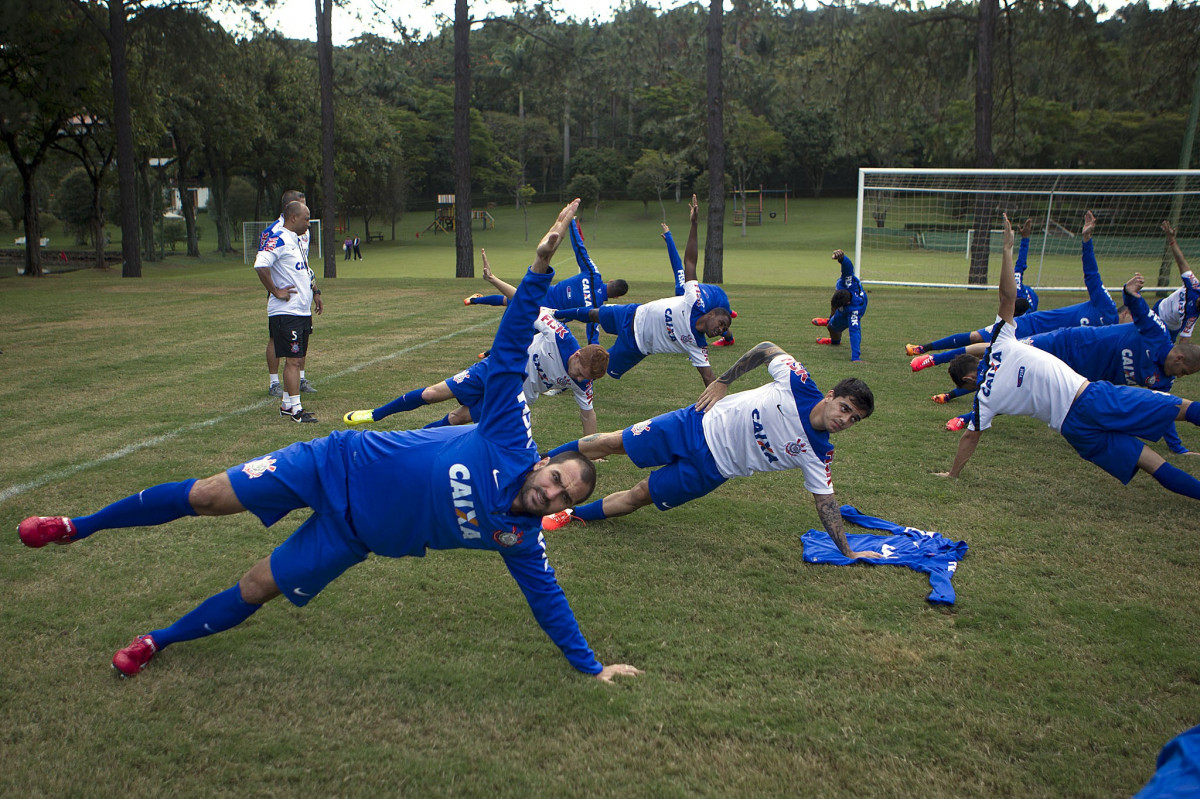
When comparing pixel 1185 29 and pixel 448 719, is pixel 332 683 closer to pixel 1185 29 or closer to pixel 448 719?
pixel 448 719

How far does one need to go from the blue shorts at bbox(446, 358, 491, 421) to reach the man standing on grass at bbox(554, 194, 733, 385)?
1.67 meters

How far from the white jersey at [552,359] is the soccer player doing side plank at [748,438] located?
1.49m

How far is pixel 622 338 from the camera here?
8.64 meters

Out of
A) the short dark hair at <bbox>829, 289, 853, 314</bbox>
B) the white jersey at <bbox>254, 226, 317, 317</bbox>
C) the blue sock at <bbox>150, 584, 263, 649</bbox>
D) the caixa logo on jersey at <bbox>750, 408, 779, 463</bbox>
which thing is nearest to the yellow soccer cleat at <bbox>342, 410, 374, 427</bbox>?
the white jersey at <bbox>254, 226, 317, 317</bbox>

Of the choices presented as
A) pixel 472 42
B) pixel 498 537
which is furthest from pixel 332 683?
pixel 472 42

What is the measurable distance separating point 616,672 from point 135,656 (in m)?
2.18

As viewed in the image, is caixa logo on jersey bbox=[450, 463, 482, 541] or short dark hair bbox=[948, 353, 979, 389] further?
short dark hair bbox=[948, 353, 979, 389]

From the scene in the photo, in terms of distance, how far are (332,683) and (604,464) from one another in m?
3.64

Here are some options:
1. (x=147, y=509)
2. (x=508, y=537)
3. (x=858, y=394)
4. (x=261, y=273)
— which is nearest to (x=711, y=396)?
(x=858, y=394)

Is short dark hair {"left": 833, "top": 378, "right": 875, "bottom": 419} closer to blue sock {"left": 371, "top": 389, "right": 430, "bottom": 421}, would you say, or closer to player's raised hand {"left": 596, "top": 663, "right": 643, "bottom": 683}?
player's raised hand {"left": 596, "top": 663, "right": 643, "bottom": 683}

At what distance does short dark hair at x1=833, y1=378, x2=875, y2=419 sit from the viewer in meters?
4.56

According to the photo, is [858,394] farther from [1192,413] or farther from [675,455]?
[1192,413]

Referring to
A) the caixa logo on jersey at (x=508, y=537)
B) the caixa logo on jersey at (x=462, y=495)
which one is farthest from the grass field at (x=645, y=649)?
the caixa logo on jersey at (x=462, y=495)

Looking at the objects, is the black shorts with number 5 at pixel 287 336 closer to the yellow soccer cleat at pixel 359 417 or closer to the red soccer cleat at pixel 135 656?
the yellow soccer cleat at pixel 359 417
